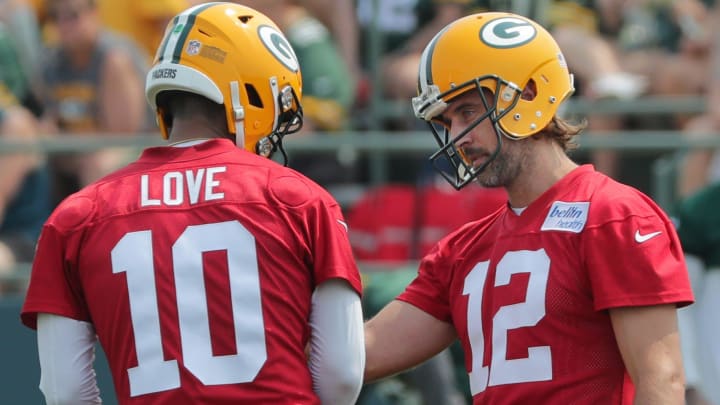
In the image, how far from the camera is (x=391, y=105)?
330 inches

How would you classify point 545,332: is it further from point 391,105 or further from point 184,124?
point 391,105

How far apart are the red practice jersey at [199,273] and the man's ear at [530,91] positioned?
2.30 feet

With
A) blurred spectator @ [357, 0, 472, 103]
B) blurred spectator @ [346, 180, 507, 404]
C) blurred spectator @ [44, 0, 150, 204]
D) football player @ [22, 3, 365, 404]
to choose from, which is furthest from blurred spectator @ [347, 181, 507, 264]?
football player @ [22, 3, 365, 404]

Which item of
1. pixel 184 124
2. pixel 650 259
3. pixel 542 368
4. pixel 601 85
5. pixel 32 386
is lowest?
pixel 32 386

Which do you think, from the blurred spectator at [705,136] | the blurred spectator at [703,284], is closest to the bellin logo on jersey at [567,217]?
the blurred spectator at [703,284]

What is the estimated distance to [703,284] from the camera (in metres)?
5.89

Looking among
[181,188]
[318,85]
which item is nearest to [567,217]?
[181,188]

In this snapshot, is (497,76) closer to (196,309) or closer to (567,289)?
(567,289)

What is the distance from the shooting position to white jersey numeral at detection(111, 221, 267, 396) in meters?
3.81

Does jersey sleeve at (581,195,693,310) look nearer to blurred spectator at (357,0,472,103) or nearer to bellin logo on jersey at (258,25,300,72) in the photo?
bellin logo on jersey at (258,25,300,72)

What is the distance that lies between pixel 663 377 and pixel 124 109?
4.73 m

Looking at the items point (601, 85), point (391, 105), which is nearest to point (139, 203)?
point (391, 105)

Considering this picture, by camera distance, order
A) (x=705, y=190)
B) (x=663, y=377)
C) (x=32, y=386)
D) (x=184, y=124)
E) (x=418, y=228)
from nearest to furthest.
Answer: (x=663, y=377), (x=184, y=124), (x=705, y=190), (x=32, y=386), (x=418, y=228)

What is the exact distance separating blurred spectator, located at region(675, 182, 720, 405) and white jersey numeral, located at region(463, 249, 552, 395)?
74.5 inches
